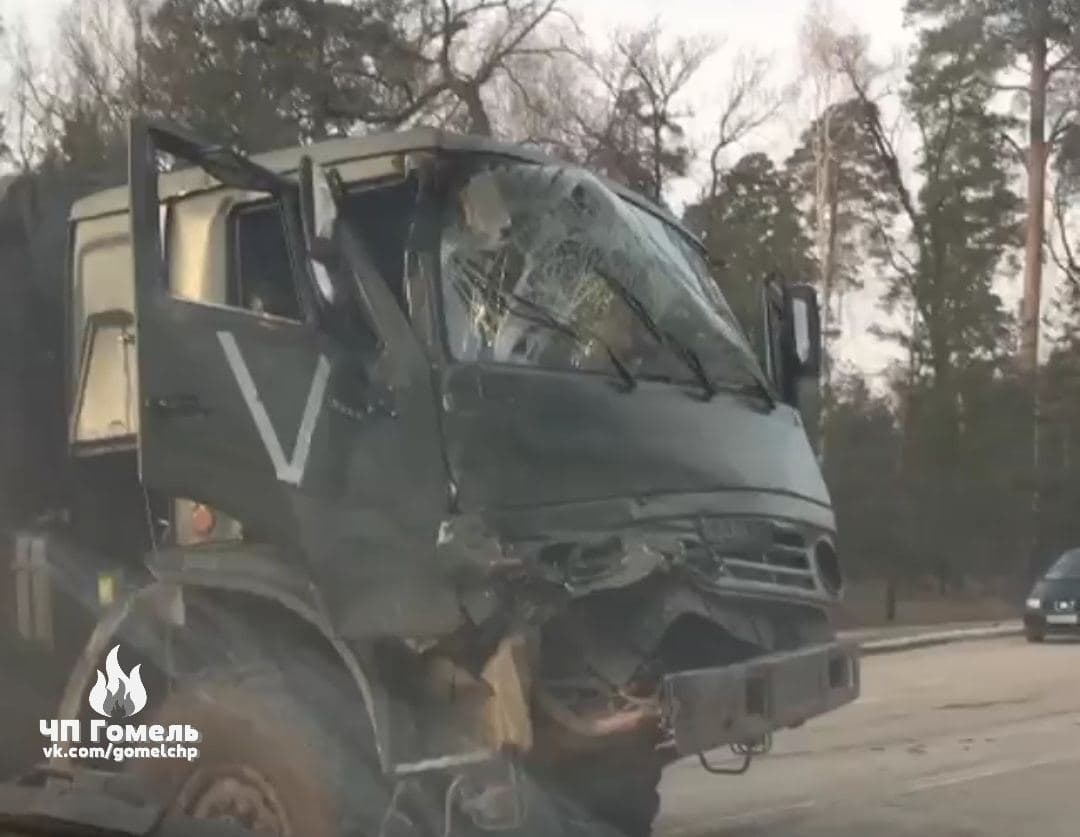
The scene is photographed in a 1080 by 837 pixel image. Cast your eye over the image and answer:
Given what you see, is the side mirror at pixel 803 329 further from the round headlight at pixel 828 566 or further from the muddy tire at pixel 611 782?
the muddy tire at pixel 611 782

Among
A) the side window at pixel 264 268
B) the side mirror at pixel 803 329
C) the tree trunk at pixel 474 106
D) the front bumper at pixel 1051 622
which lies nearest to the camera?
the side window at pixel 264 268

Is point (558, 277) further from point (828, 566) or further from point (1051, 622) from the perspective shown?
point (1051, 622)

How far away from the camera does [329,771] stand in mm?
Answer: 3002

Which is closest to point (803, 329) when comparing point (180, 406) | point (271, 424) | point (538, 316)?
point (538, 316)

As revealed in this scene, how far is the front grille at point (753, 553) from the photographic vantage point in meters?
3.11

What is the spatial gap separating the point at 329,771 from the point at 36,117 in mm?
1470

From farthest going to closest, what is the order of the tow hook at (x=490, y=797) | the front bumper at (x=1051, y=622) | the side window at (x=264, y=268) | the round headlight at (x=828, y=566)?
the front bumper at (x=1051, y=622), the round headlight at (x=828, y=566), the side window at (x=264, y=268), the tow hook at (x=490, y=797)

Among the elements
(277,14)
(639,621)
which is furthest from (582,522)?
(277,14)

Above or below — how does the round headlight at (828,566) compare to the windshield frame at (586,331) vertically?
below

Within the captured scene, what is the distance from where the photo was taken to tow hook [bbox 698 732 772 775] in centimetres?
327

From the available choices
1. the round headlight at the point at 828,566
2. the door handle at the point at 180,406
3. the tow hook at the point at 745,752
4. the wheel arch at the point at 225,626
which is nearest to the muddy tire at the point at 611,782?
→ the tow hook at the point at 745,752

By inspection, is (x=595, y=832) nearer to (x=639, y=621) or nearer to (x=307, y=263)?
(x=639, y=621)

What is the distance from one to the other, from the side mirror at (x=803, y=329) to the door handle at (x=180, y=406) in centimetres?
127

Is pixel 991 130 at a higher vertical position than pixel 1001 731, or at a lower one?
higher
